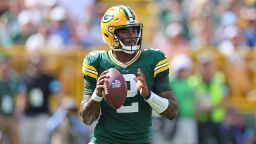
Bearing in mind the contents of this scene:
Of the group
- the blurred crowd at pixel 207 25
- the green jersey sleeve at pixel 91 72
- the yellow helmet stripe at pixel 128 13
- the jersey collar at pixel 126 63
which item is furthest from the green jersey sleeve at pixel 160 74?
the blurred crowd at pixel 207 25

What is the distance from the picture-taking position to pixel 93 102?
19.3 feet

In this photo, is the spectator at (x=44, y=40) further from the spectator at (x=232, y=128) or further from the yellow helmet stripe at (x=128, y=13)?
the yellow helmet stripe at (x=128, y=13)

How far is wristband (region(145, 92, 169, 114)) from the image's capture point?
19.2 feet

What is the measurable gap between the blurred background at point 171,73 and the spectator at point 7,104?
1cm

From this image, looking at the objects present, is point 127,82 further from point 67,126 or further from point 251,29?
point 251,29

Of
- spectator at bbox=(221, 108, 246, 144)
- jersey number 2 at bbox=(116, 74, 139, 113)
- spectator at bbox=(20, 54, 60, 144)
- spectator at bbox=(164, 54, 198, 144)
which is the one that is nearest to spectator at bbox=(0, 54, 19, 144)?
spectator at bbox=(20, 54, 60, 144)

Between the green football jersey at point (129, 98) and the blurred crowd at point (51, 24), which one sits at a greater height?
the green football jersey at point (129, 98)

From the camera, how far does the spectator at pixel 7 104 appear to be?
36.6 ft

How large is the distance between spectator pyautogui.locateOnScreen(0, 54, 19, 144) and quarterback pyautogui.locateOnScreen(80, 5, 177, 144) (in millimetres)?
5222

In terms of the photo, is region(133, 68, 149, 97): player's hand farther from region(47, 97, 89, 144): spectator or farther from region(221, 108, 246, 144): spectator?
region(221, 108, 246, 144): spectator

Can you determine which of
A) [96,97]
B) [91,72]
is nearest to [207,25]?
[91,72]

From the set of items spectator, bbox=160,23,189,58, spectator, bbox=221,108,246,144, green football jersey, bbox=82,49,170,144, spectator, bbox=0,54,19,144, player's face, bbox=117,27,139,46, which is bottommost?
spectator, bbox=221,108,246,144

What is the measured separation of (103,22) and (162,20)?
652 centimetres

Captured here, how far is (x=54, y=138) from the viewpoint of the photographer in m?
11.0
